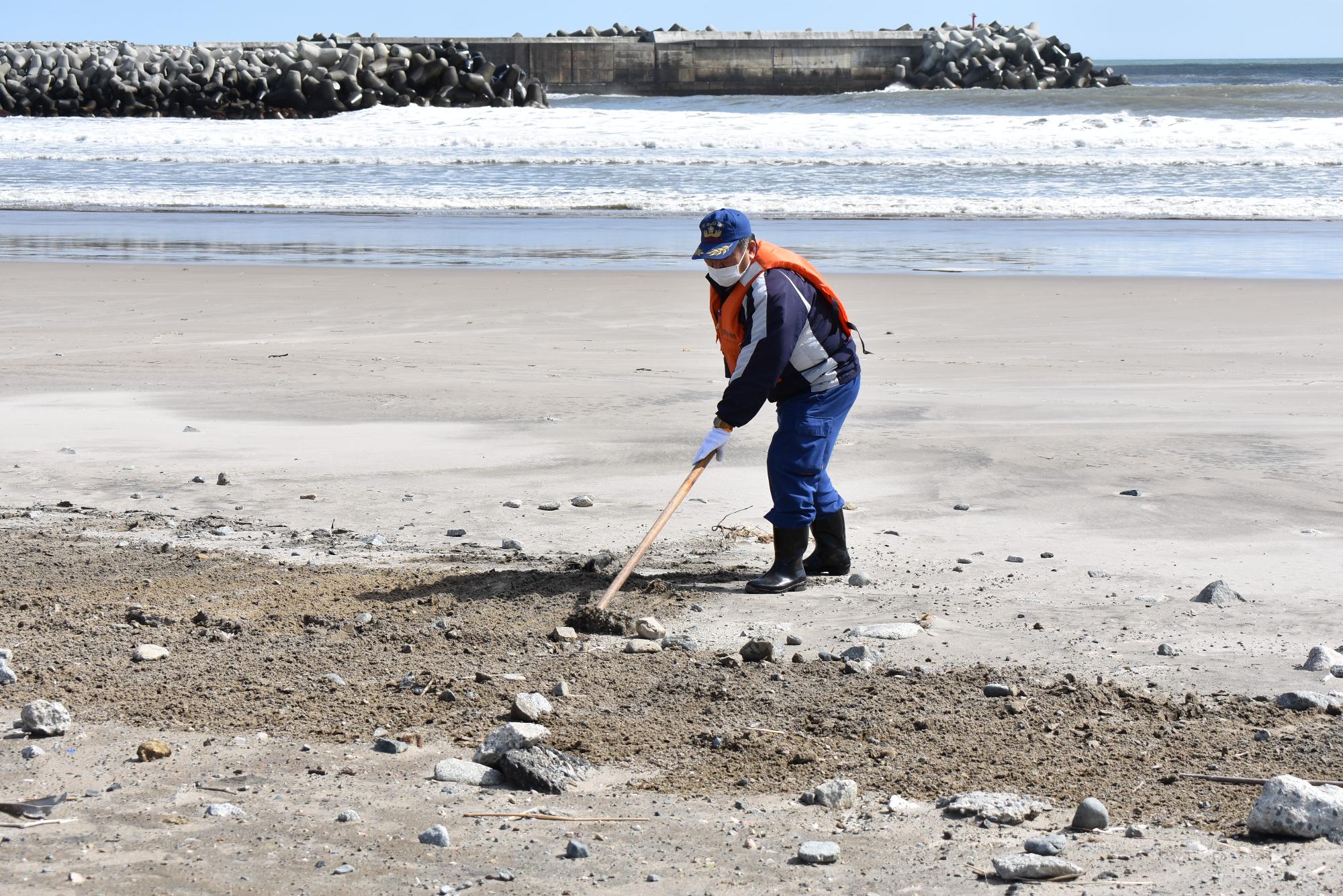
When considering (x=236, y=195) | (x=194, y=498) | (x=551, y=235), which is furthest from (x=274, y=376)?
(x=236, y=195)

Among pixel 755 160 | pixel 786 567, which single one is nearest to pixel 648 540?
pixel 786 567

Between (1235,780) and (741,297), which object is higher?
(741,297)

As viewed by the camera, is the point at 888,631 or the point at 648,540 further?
the point at 648,540

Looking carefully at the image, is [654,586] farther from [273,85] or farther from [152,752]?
[273,85]

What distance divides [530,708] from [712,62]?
161ft

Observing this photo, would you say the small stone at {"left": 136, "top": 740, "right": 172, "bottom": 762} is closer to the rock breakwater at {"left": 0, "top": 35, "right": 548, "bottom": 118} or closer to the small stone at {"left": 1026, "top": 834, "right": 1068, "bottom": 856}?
the small stone at {"left": 1026, "top": 834, "right": 1068, "bottom": 856}

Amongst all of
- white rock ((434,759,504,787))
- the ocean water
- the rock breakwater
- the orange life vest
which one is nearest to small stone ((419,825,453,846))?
white rock ((434,759,504,787))

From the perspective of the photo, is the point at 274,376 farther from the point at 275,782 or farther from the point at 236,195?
the point at 236,195

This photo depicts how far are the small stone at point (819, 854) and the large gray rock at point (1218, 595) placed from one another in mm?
2204

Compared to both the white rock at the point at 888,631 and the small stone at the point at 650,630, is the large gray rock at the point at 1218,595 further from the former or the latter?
the small stone at the point at 650,630

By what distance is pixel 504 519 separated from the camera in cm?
591

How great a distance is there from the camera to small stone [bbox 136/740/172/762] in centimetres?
365

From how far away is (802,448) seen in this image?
5.13 meters

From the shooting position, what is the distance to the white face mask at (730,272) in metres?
4.78
